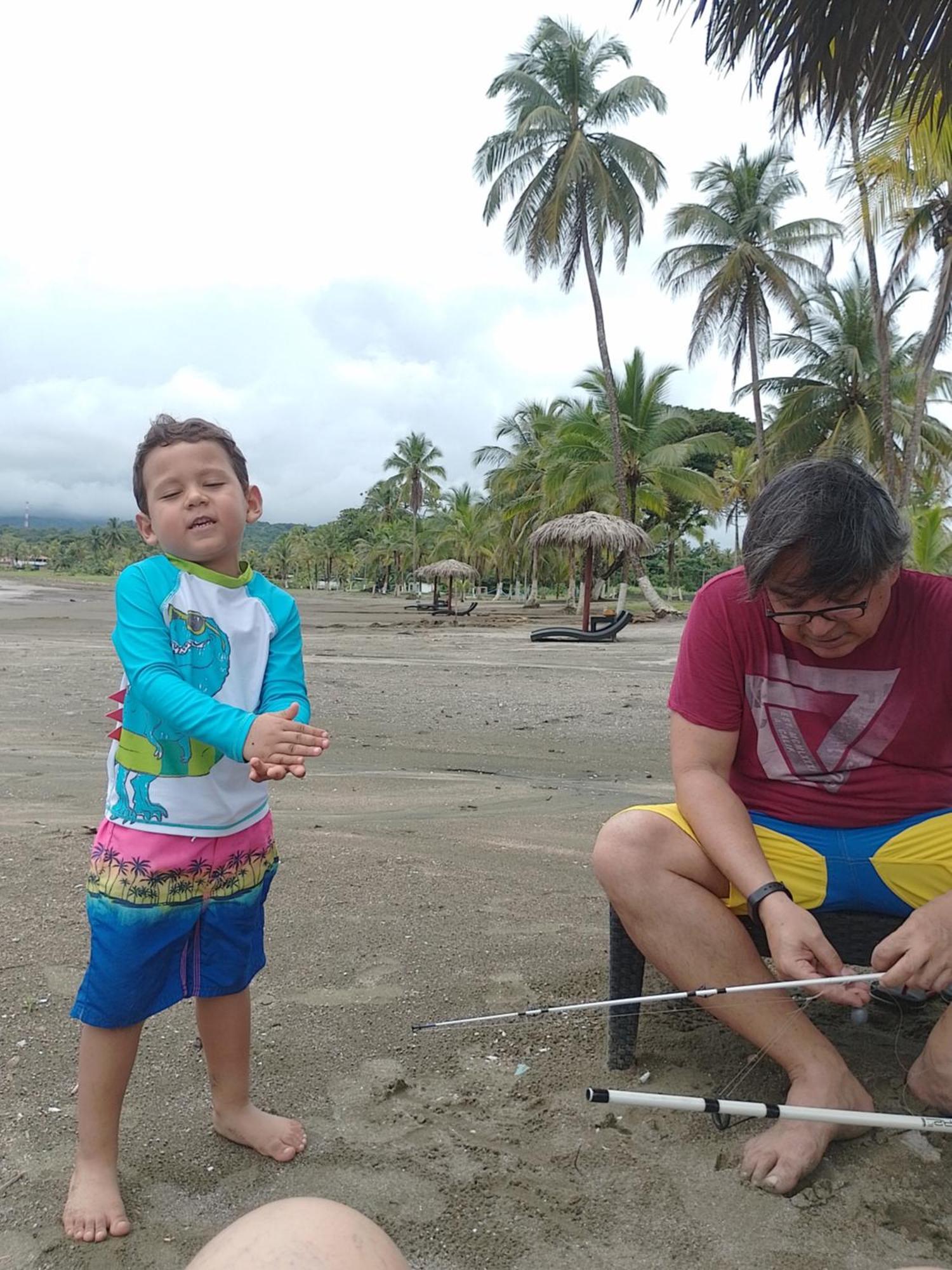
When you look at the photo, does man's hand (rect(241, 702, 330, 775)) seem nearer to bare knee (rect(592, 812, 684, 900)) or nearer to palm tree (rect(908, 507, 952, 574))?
bare knee (rect(592, 812, 684, 900))

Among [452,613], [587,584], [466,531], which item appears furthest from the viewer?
[466,531]

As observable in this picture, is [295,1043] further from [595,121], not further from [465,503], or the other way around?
[465,503]

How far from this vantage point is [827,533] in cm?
183

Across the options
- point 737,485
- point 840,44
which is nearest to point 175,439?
point 840,44

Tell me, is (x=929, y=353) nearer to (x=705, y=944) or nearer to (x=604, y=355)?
(x=604, y=355)

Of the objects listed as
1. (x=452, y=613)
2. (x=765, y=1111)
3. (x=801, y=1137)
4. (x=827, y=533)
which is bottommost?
(x=452, y=613)

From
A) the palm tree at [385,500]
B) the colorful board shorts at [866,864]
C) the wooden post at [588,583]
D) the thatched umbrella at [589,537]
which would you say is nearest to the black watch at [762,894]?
the colorful board shorts at [866,864]

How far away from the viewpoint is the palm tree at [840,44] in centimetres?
420

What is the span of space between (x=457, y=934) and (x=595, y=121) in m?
28.6

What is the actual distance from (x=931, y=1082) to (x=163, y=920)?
159 cm

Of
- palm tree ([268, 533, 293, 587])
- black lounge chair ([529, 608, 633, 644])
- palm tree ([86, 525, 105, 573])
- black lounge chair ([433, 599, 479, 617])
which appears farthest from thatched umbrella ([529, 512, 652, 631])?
palm tree ([86, 525, 105, 573])

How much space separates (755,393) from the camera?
27.5 m

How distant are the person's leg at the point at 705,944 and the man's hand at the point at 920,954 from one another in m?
0.26

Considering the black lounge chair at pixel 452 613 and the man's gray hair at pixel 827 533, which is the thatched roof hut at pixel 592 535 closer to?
the black lounge chair at pixel 452 613
